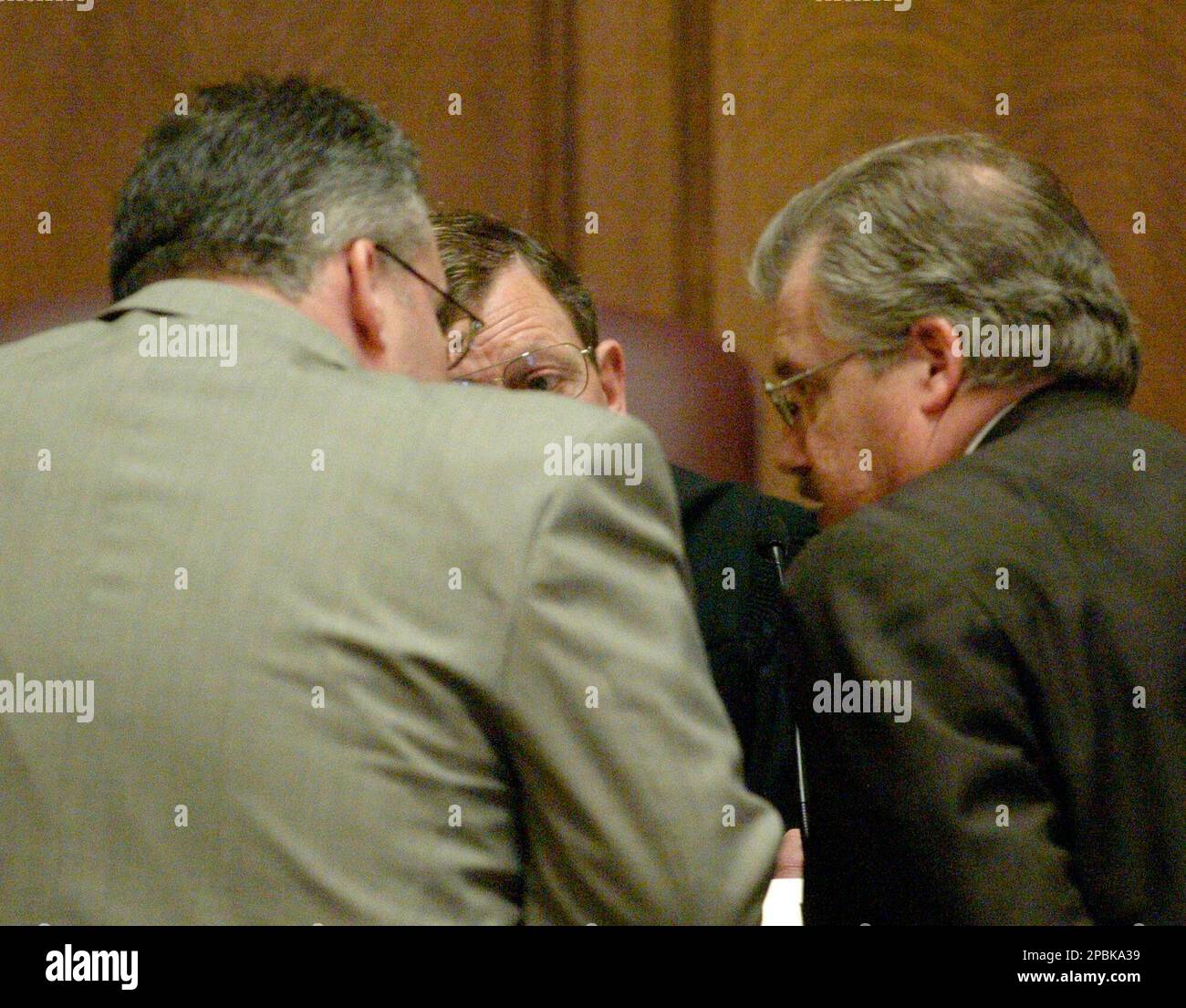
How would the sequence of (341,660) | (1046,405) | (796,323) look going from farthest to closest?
(796,323), (1046,405), (341,660)

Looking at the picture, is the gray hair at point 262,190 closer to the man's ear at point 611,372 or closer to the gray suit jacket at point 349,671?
the gray suit jacket at point 349,671

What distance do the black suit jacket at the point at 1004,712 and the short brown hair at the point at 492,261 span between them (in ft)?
3.23

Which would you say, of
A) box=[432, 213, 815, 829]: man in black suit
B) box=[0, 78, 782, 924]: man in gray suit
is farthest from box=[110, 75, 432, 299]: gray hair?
box=[432, 213, 815, 829]: man in black suit

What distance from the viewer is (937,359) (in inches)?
60.1

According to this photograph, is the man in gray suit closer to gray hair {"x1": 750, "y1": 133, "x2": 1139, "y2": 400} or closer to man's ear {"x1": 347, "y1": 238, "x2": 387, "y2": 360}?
man's ear {"x1": 347, "y1": 238, "x2": 387, "y2": 360}

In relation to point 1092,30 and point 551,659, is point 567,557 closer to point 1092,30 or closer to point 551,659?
point 551,659

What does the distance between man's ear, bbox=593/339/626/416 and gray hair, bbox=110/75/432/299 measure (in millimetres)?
872

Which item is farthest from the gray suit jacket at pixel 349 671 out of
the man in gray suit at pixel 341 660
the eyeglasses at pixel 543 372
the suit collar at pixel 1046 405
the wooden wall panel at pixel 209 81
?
the wooden wall panel at pixel 209 81

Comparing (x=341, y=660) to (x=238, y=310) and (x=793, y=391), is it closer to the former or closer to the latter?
(x=238, y=310)

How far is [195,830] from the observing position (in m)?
1.03

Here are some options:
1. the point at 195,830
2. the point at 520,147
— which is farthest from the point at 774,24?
the point at 195,830

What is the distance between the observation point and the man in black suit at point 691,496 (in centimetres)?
208

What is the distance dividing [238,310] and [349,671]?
30cm

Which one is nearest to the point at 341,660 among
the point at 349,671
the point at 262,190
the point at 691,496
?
the point at 349,671
